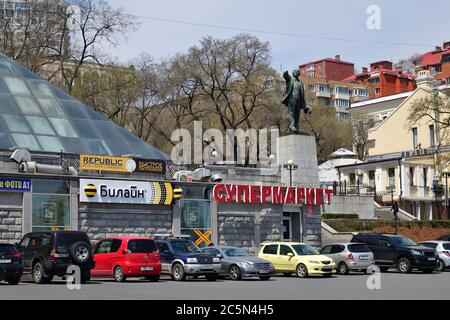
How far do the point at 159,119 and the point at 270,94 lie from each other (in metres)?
10.8

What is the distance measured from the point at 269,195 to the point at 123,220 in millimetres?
9110

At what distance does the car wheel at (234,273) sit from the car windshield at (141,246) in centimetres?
374

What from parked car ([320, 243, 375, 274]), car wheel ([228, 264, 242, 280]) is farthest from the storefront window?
parked car ([320, 243, 375, 274])

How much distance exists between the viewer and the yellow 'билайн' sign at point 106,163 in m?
36.4

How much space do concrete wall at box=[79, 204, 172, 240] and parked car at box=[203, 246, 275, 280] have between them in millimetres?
6607

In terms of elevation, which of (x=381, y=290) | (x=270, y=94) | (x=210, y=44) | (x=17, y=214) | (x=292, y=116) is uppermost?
(x=210, y=44)

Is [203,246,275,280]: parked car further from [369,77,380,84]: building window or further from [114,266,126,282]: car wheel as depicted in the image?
[369,77,380,84]: building window

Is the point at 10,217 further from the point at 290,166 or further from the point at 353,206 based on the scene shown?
the point at 353,206

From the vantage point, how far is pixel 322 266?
32.3 meters

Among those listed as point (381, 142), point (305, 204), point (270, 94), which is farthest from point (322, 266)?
point (381, 142)

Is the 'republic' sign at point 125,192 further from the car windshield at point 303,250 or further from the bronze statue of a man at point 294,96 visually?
the bronze statue of a man at point 294,96

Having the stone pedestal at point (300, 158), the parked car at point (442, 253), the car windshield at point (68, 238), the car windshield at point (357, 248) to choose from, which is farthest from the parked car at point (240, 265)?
the stone pedestal at point (300, 158)

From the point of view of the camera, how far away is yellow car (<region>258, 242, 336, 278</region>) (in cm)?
3231
